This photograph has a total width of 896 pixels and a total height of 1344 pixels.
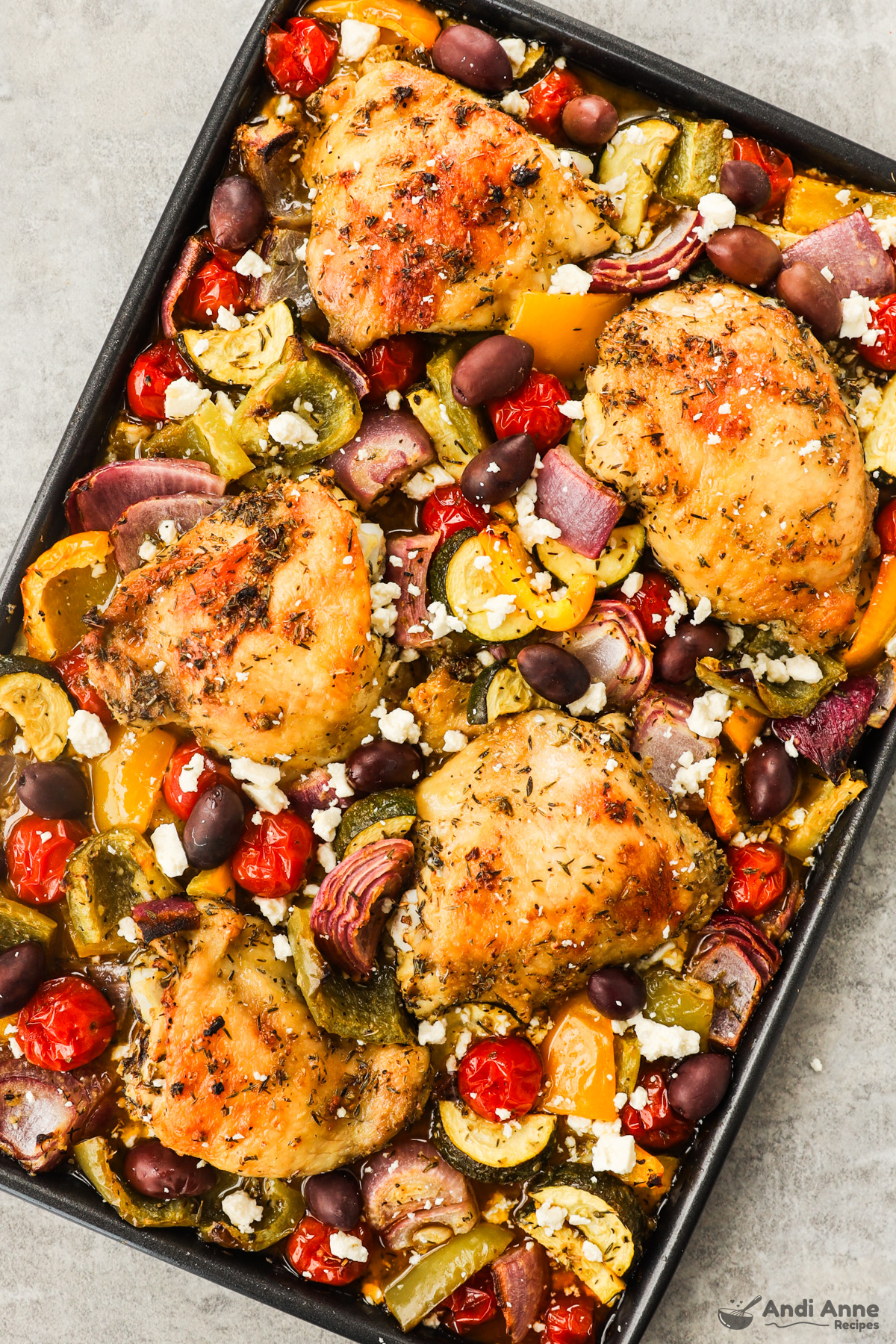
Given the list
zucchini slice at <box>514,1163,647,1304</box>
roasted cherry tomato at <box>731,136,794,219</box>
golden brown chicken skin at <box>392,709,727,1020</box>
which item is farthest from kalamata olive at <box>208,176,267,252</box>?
zucchini slice at <box>514,1163,647,1304</box>

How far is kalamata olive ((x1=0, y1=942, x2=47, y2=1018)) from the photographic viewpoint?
2.79m

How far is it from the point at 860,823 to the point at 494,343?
1605 millimetres

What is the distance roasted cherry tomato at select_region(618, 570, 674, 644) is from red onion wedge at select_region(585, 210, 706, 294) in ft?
2.69

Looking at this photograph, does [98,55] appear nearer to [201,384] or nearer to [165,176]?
[165,176]

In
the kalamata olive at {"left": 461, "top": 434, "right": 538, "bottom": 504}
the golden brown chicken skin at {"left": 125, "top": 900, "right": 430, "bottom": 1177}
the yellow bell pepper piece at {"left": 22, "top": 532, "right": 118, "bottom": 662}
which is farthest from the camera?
the yellow bell pepper piece at {"left": 22, "top": 532, "right": 118, "bottom": 662}

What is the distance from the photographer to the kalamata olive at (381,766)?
278 centimetres

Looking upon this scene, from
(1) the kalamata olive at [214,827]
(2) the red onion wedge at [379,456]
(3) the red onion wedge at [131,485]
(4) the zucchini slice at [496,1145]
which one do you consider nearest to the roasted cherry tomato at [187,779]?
(1) the kalamata olive at [214,827]

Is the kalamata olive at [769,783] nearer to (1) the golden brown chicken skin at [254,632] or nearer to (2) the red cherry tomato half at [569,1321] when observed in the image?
(1) the golden brown chicken skin at [254,632]

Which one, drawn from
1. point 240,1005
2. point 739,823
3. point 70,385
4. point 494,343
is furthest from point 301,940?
point 70,385

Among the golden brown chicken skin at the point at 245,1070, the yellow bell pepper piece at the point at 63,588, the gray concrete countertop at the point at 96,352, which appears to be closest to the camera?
the golden brown chicken skin at the point at 245,1070

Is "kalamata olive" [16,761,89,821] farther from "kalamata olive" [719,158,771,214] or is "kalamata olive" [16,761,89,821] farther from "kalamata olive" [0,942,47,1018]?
"kalamata olive" [719,158,771,214]

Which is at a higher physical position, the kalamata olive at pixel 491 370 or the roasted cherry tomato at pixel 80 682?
the kalamata olive at pixel 491 370

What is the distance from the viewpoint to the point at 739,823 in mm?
2896

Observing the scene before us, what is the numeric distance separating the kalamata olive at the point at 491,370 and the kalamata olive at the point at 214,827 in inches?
47.8
